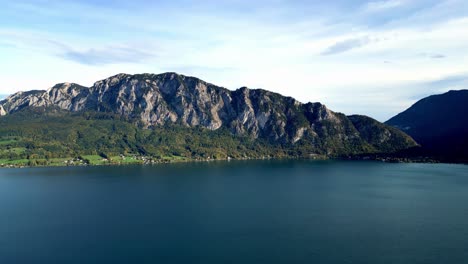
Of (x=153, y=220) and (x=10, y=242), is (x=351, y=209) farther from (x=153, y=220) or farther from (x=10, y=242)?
(x=10, y=242)

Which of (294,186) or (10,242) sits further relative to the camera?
(294,186)

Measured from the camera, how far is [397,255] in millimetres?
51375

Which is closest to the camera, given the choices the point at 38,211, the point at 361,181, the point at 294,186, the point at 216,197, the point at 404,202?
the point at 38,211

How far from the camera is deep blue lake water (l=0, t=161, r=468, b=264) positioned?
5247 centimetres

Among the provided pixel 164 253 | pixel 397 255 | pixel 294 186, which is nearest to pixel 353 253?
pixel 397 255

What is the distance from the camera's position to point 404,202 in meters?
88.2

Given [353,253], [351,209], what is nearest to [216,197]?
[351,209]

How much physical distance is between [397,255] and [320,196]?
4594 cm

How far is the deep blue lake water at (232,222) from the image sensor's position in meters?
52.5

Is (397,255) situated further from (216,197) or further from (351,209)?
(216,197)

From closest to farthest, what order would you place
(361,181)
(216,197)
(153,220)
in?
(153,220), (216,197), (361,181)

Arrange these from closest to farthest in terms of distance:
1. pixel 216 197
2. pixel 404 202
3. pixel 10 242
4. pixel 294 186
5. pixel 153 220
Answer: pixel 10 242, pixel 153 220, pixel 404 202, pixel 216 197, pixel 294 186

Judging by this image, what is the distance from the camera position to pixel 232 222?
69375mm

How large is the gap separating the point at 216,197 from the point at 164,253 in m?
42.4
